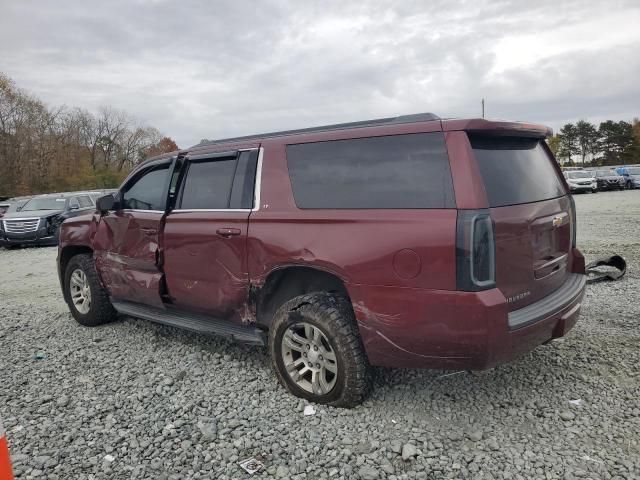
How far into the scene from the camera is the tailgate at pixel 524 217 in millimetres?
2900

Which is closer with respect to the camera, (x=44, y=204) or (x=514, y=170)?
(x=514, y=170)

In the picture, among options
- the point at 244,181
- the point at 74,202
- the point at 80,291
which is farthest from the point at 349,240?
the point at 74,202

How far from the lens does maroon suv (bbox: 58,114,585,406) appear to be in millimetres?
2816

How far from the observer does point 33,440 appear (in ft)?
10.4

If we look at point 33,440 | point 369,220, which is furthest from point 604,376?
point 33,440

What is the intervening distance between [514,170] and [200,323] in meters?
2.68

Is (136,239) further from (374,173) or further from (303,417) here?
(374,173)

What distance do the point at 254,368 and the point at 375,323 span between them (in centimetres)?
151

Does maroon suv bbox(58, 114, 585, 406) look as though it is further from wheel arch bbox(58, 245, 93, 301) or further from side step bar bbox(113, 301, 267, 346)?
wheel arch bbox(58, 245, 93, 301)

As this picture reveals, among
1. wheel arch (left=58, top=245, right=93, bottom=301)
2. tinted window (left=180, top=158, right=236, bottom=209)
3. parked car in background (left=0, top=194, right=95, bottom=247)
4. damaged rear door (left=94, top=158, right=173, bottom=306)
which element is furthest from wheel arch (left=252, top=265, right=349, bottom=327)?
parked car in background (left=0, top=194, right=95, bottom=247)

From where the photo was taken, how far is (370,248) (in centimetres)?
304

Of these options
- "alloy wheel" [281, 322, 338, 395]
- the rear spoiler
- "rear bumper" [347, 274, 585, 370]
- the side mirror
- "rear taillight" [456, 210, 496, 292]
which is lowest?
"alloy wheel" [281, 322, 338, 395]

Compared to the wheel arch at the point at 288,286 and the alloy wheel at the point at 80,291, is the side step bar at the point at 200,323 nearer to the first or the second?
the wheel arch at the point at 288,286

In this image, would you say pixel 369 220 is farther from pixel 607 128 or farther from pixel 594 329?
pixel 607 128
